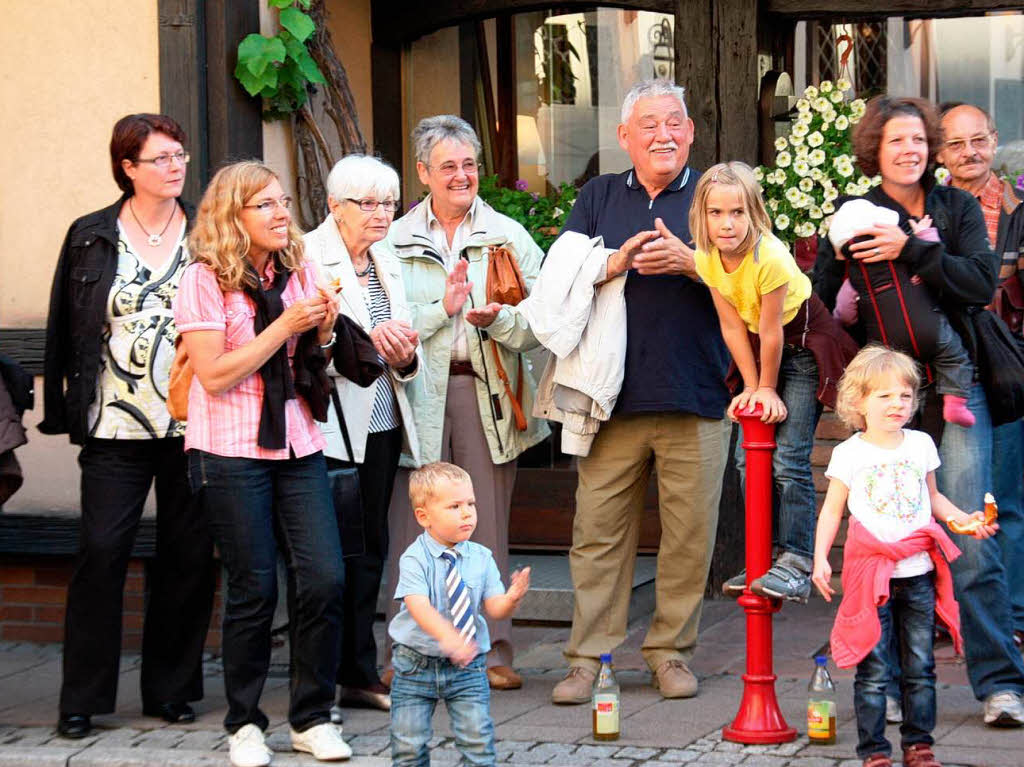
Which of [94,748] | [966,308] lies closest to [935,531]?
[966,308]

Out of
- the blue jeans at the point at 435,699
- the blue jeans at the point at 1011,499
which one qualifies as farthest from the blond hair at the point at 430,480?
the blue jeans at the point at 1011,499

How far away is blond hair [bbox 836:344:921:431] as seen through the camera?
5.00 m

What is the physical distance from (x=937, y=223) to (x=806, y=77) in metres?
2.71

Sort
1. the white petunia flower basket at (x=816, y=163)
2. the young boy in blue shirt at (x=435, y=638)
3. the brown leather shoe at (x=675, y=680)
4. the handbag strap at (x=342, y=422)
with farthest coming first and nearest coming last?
the white petunia flower basket at (x=816, y=163) < the brown leather shoe at (x=675, y=680) < the handbag strap at (x=342, y=422) < the young boy in blue shirt at (x=435, y=638)

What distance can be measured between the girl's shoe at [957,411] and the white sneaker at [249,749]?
2381 millimetres

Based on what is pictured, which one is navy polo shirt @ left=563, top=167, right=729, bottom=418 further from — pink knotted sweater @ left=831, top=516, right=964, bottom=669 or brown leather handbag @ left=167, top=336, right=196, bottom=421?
brown leather handbag @ left=167, top=336, right=196, bottom=421

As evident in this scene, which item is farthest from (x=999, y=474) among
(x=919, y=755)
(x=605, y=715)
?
(x=605, y=715)

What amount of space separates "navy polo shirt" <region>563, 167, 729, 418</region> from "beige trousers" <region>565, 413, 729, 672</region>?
0.10 metres

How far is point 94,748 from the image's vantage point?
5832 mm

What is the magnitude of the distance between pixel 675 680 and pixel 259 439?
5.69ft

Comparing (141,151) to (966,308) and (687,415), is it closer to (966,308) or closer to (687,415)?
(687,415)

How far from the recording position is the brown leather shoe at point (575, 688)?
6.12 m

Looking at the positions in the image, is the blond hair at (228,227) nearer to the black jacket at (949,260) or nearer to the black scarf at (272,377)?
the black scarf at (272,377)

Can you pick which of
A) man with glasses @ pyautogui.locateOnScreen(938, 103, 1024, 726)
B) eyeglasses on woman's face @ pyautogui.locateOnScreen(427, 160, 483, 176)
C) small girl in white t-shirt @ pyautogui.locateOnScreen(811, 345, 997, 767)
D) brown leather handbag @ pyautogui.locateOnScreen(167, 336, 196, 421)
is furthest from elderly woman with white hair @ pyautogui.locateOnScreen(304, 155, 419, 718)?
man with glasses @ pyautogui.locateOnScreen(938, 103, 1024, 726)
